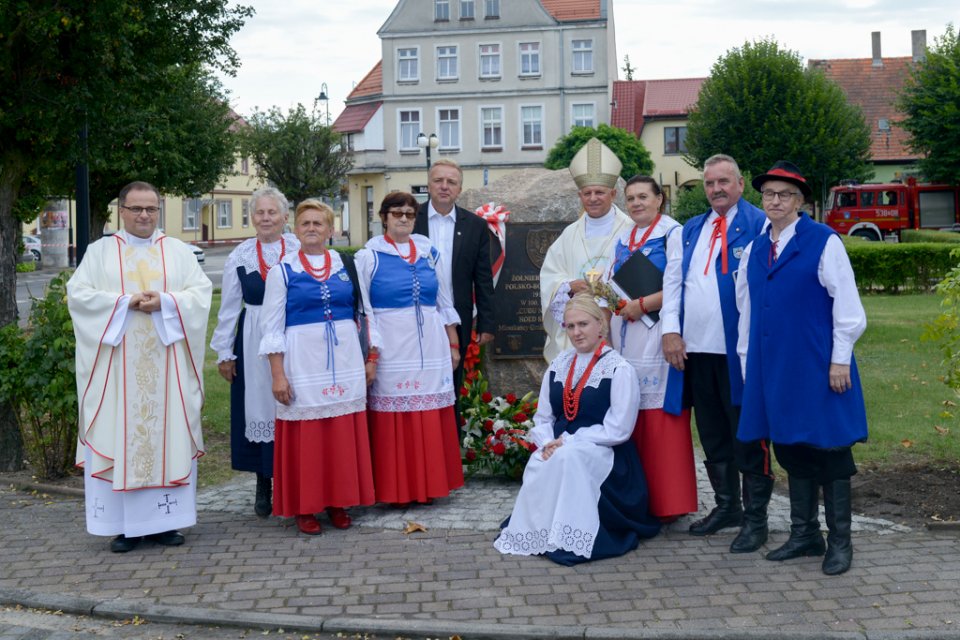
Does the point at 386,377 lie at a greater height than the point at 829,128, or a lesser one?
lesser

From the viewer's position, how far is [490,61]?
2016 inches

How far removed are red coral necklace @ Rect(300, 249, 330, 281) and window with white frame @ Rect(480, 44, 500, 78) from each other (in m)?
46.0

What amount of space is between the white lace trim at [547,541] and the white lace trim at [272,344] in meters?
1.67

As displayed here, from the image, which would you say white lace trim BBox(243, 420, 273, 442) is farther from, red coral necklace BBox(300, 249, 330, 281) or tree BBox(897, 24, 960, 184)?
tree BBox(897, 24, 960, 184)

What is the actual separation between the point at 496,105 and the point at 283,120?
10166 mm

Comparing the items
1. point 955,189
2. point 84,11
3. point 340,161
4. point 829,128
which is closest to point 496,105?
point 340,161

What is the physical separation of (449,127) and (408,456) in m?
46.4

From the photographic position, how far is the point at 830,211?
4025cm

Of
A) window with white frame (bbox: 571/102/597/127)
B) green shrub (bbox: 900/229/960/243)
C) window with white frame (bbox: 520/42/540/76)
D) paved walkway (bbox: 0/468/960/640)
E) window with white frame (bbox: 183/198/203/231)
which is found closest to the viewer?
paved walkway (bbox: 0/468/960/640)

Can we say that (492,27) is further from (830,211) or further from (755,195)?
(755,195)

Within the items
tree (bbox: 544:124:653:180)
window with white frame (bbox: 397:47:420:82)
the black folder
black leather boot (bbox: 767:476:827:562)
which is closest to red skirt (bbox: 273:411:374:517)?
the black folder

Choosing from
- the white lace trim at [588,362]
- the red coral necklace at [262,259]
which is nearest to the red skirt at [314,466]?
the red coral necklace at [262,259]

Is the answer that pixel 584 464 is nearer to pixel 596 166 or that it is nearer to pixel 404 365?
pixel 404 365

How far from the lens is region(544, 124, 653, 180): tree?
4091 cm
